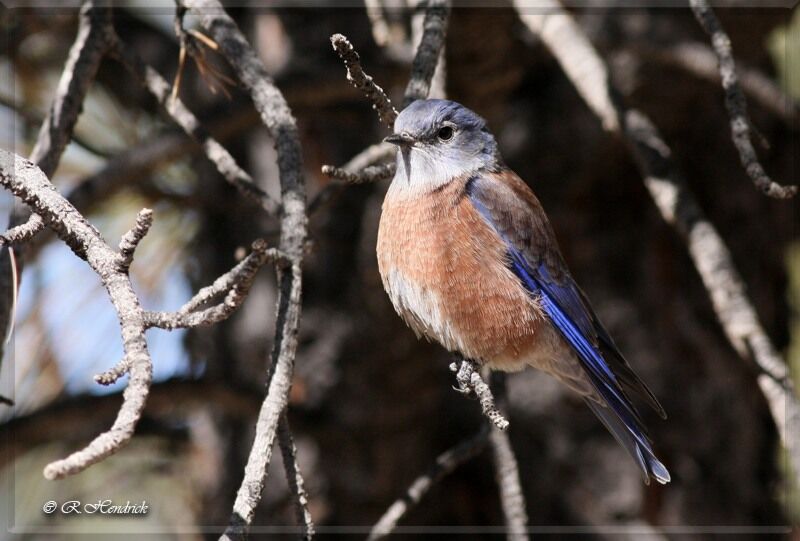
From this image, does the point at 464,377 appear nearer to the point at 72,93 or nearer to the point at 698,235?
the point at 698,235

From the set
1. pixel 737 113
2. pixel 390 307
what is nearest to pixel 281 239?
pixel 737 113

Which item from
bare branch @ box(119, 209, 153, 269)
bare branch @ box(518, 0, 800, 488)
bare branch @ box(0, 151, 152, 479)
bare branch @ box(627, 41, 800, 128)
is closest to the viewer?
bare branch @ box(0, 151, 152, 479)

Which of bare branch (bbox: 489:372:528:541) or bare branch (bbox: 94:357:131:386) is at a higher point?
bare branch (bbox: 94:357:131:386)

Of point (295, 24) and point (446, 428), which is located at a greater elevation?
point (295, 24)

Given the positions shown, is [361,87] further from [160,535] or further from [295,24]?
[160,535]

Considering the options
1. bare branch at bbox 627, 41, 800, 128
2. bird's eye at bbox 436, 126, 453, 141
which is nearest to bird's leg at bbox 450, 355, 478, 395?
bird's eye at bbox 436, 126, 453, 141

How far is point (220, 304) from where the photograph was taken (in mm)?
1628

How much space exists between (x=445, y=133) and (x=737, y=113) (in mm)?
897

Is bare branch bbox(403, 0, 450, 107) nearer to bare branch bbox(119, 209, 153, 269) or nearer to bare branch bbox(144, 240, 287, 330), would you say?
bare branch bbox(144, 240, 287, 330)

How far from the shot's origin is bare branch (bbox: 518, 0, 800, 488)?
7.68 feet

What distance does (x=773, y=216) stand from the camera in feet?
15.3

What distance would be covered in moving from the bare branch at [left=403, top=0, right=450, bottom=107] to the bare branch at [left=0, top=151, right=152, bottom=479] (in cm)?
103

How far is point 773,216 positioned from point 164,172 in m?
3.02

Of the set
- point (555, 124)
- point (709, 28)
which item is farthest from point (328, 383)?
point (709, 28)
